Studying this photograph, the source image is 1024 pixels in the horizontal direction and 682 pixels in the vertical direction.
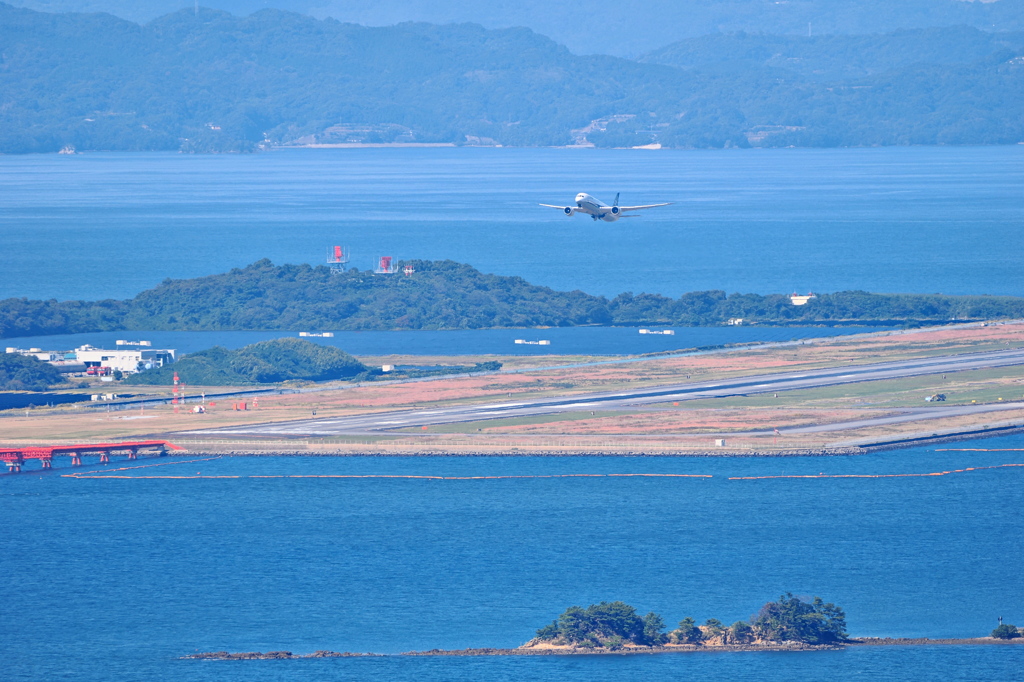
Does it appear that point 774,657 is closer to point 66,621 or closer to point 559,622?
point 559,622

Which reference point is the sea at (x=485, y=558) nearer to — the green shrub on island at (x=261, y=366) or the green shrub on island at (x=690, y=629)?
the green shrub on island at (x=690, y=629)

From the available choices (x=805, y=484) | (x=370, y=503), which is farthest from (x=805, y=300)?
(x=370, y=503)

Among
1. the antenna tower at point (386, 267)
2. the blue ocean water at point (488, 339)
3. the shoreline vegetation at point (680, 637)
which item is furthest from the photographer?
the antenna tower at point (386, 267)

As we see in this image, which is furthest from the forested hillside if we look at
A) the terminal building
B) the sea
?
the sea

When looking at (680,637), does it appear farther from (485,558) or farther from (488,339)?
(488,339)

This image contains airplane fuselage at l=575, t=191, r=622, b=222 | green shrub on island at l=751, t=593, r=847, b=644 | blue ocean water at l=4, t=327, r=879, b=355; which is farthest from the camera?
blue ocean water at l=4, t=327, r=879, b=355

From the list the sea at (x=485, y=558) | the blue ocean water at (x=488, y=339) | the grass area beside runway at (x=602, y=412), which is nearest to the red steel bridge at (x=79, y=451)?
the sea at (x=485, y=558)

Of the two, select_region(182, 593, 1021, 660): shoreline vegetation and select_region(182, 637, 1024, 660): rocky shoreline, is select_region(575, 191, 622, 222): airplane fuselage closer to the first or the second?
select_region(182, 593, 1021, 660): shoreline vegetation
